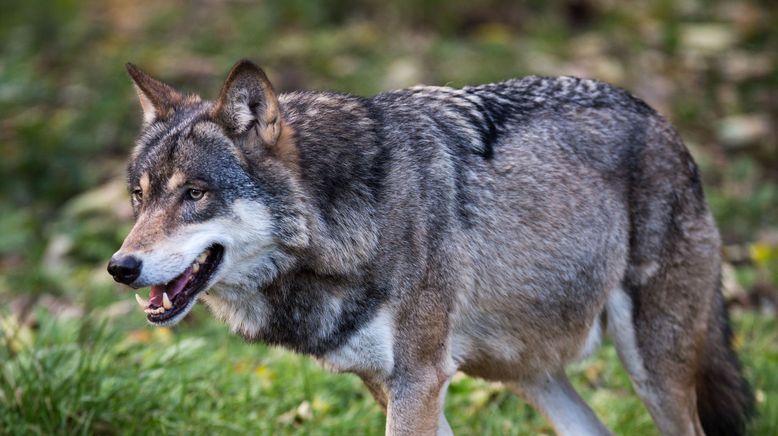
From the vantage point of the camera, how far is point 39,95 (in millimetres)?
10250

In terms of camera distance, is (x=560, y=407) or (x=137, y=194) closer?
(x=137, y=194)

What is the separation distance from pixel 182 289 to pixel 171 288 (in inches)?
1.7

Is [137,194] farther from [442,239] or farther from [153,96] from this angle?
[442,239]

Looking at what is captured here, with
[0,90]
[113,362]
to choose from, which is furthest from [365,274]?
[0,90]

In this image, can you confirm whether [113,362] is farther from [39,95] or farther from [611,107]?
[39,95]

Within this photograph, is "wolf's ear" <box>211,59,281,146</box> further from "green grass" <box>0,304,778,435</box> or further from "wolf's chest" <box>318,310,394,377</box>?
"green grass" <box>0,304,778,435</box>

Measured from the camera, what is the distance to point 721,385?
206 inches

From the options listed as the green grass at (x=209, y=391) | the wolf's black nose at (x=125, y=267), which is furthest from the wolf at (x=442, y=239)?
the green grass at (x=209, y=391)

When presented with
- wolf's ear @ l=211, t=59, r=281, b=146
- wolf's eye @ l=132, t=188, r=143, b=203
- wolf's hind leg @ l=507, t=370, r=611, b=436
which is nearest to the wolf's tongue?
wolf's eye @ l=132, t=188, r=143, b=203

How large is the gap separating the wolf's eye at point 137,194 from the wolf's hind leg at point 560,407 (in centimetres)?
208

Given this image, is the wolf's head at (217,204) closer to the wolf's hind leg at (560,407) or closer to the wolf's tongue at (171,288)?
the wolf's tongue at (171,288)

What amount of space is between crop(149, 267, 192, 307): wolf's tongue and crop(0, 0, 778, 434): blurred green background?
3.80ft

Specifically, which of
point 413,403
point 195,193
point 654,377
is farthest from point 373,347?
point 654,377

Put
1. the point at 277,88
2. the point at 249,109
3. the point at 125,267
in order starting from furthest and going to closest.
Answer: the point at 277,88
the point at 249,109
the point at 125,267
